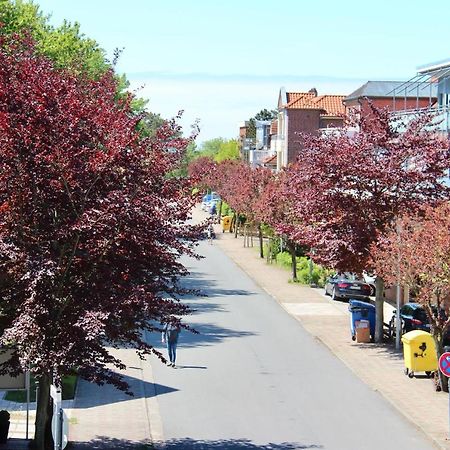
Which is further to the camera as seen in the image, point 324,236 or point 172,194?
point 324,236

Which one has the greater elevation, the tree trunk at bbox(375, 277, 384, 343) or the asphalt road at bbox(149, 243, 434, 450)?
the tree trunk at bbox(375, 277, 384, 343)

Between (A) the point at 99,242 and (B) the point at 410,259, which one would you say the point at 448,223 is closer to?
(B) the point at 410,259

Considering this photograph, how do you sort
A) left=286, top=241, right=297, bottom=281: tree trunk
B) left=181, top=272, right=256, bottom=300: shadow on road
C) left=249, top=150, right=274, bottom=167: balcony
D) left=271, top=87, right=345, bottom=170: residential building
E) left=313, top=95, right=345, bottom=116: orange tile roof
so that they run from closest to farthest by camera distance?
left=181, top=272, right=256, bottom=300: shadow on road < left=286, top=241, right=297, bottom=281: tree trunk < left=271, top=87, right=345, bottom=170: residential building < left=313, top=95, right=345, bottom=116: orange tile roof < left=249, top=150, right=274, bottom=167: balcony

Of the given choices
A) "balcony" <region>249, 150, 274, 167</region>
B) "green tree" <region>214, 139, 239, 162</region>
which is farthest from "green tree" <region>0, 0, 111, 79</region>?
"green tree" <region>214, 139, 239, 162</region>

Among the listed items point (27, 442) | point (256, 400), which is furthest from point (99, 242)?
point (256, 400)

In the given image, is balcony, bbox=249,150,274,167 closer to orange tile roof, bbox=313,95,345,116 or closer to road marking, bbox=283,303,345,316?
orange tile roof, bbox=313,95,345,116

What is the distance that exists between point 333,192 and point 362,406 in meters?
8.85

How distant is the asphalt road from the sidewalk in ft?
1.06

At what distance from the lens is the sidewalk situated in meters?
21.1

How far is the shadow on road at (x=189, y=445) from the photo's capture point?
18.4 metres

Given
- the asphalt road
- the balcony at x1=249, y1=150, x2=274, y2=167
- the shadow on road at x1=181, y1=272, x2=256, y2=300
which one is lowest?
the asphalt road

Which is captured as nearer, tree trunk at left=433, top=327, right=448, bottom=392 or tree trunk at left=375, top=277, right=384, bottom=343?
tree trunk at left=433, top=327, right=448, bottom=392

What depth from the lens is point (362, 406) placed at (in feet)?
72.6

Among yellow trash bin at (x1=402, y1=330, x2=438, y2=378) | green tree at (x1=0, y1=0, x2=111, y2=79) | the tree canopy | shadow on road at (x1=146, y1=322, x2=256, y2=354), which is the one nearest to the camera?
the tree canopy
